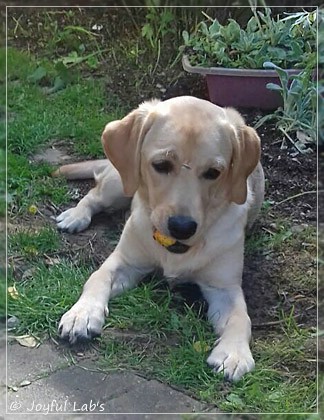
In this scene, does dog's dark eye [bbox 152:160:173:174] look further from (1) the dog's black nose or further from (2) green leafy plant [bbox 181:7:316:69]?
(2) green leafy plant [bbox 181:7:316:69]

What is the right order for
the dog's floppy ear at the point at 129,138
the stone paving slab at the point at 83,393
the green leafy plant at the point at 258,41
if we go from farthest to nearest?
1. the dog's floppy ear at the point at 129,138
2. the green leafy plant at the point at 258,41
3. the stone paving slab at the point at 83,393

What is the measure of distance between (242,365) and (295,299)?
0.23 metres

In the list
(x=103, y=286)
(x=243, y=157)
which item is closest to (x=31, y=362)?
(x=103, y=286)

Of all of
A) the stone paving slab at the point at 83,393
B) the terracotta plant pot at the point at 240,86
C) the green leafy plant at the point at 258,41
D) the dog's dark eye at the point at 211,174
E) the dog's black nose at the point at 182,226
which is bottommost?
the stone paving slab at the point at 83,393

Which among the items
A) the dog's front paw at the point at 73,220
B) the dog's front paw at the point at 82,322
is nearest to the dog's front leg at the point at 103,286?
the dog's front paw at the point at 82,322

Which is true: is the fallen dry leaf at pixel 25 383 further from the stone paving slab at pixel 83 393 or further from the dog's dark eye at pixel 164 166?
the dog's dark eye at pixel 164 166

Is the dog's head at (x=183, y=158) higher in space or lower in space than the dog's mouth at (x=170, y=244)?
higher

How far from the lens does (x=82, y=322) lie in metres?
2.30

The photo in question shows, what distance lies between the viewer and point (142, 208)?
246 cm

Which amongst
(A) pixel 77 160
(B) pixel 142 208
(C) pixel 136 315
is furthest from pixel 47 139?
(C) pixel 136 315

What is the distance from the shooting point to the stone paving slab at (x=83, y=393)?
2.16 metres

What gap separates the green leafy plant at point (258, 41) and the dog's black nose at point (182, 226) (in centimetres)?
38

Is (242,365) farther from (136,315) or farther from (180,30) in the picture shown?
(180,30)

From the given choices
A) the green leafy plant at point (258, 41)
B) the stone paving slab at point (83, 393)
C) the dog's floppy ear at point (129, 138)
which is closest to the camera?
the stone paving slab at point (83, 393)
